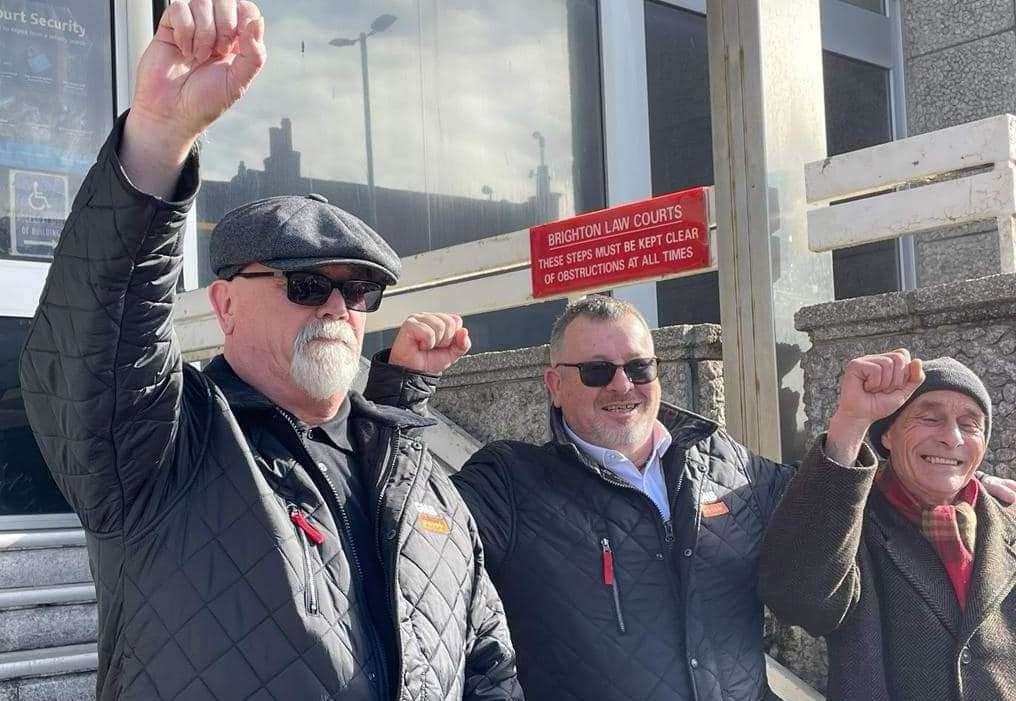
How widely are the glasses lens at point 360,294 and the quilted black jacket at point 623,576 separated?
2.00ft

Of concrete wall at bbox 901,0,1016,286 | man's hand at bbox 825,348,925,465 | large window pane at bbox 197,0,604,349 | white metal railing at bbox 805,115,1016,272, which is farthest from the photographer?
concrete wall at bbox 901,0,1016,286

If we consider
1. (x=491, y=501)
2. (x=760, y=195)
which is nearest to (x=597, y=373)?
(x=491, y=501)

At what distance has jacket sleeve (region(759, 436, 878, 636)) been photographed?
268 centimetres

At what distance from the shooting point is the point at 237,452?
206 cm

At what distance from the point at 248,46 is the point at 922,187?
265 centimetres

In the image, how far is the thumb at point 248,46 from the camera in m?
1.70

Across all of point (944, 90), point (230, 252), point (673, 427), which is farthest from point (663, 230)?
point (944, 90)

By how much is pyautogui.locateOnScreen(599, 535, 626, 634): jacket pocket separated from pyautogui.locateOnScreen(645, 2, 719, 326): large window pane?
5.35 metres

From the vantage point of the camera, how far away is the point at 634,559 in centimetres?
274

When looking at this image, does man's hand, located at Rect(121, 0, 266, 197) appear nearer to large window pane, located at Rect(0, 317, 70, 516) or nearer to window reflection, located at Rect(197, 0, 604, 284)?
large window pane, located at Rect(0, 317, 70, 516)

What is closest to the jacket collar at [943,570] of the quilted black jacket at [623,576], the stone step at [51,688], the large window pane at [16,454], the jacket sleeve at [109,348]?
the quilted black jacket at [623,576]

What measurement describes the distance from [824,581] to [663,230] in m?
1.73

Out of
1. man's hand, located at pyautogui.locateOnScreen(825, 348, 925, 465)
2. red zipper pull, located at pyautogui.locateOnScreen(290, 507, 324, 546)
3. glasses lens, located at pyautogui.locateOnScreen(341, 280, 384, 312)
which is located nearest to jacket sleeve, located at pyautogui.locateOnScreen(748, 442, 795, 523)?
man's hand, located at pyautogui.locateOnScreen(825, 348, 925, 465)

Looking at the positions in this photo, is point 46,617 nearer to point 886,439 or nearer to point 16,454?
point 16,454
